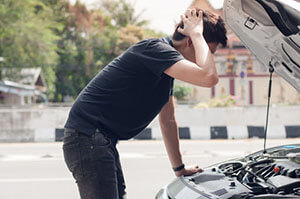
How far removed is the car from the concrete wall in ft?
29.2

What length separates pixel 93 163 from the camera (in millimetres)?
2416

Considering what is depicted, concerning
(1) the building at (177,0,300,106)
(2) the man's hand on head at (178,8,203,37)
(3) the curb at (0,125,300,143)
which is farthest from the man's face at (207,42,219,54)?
(1) the building at (177,0,300,106)

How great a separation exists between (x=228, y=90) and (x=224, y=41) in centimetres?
4208

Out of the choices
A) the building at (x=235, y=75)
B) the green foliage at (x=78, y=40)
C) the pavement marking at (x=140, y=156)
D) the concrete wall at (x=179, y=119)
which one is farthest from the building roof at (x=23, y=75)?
the pavement marking at (x=140, y=156)

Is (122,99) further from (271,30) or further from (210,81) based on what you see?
(271,30)

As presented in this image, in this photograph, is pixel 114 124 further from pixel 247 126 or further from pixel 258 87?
pixel 258 87

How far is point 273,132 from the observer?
11.6m

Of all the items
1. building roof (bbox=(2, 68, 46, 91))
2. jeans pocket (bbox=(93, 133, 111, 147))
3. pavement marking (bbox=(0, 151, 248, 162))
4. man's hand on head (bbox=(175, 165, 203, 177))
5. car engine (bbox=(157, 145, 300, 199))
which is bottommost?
building roof (bbox=(2, 68, 46, 91))

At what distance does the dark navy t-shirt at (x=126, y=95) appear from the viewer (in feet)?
7.92

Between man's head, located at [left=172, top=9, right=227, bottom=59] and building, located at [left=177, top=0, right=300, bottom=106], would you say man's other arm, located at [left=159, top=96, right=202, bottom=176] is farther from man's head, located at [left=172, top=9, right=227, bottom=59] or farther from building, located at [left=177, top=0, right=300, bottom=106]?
building, located at [left=177, top=0, right=300, bottom=106]

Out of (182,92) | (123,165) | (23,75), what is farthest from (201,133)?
(23,75)

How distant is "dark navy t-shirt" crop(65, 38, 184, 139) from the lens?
95.0 inches

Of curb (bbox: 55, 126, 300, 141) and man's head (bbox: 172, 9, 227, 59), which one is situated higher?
man's head (bbox: 172, 9, 227, 59)

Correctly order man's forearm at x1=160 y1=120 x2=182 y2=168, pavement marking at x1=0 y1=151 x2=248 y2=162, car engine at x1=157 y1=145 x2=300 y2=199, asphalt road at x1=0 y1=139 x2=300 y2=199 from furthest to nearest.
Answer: pavement marking at x1=0 y1=151 x2=248 y2=162, asphalt road at x1=0 y1=139 x2=300 y2=199, man's forearm at x1=160 y1=120 x2=182 y2=168, car engine at x1=157 y1=145 x2=300 y2=199
